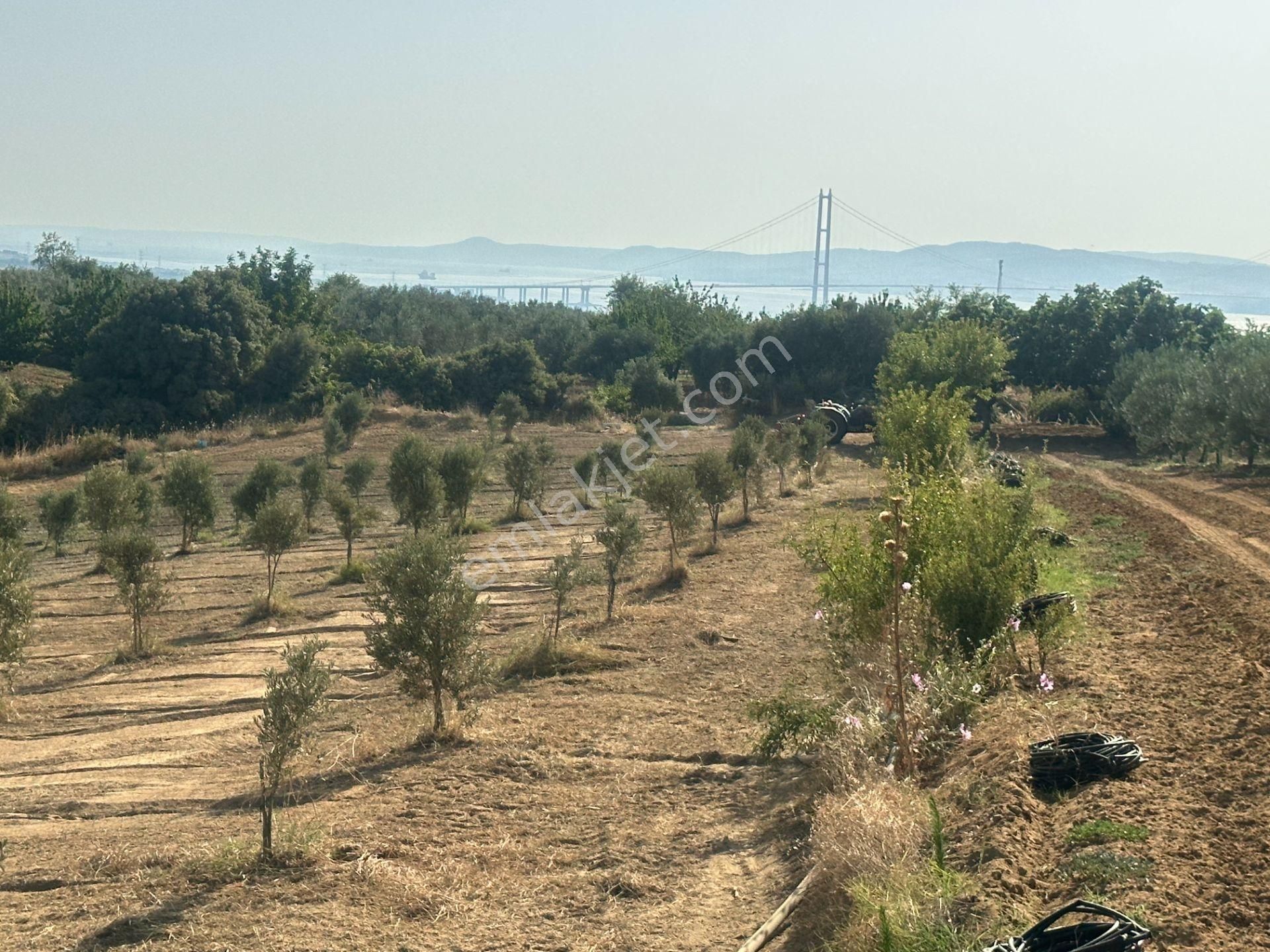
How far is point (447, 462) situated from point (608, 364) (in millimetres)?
33243

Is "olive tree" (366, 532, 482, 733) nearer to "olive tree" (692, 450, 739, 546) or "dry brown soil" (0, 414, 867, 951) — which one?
"dry brown soil" (0, 414, 867, 951)

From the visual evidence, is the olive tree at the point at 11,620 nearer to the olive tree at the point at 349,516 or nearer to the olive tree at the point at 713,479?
the olive tree at the point at 349,516

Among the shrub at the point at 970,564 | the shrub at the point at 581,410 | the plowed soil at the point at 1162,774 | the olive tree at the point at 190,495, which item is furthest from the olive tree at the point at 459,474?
the shrub at the point at 581,410

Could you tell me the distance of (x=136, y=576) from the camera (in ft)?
46.8

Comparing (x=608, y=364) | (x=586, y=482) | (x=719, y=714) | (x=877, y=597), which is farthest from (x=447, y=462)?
(x=608, y=364)

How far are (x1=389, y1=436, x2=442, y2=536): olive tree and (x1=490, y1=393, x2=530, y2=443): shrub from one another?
54.1 feet

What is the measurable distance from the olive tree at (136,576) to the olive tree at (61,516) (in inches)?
265

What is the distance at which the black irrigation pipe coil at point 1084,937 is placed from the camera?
4648 mm

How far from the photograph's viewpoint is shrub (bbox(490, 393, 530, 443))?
37188mm

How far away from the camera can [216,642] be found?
575 inches

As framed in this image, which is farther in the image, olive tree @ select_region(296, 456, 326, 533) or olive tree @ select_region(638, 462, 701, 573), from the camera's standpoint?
olive tree @ select_region(296, 456, 326, 533)

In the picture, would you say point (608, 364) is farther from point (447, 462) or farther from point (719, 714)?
point (719, 714)

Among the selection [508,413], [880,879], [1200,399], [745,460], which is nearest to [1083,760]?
[880,879]

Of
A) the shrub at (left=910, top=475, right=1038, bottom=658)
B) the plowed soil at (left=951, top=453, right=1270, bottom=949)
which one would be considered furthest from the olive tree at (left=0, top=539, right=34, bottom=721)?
the plowed soil at (left=951, top=453, right=1270, bottom=949)
